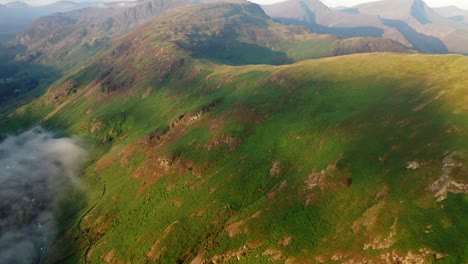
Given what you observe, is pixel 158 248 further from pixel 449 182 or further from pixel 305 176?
pixel 449 182

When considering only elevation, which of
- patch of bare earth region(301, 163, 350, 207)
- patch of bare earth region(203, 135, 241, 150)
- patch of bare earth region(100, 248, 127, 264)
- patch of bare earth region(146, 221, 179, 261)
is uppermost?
patch of bare earth region(301, 163, 350, 207)

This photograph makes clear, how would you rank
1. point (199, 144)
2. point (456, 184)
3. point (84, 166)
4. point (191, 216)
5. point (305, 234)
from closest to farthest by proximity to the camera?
point (456, 184), point (305, 234), point (191, 216), point (199, 144), point (84, 166)

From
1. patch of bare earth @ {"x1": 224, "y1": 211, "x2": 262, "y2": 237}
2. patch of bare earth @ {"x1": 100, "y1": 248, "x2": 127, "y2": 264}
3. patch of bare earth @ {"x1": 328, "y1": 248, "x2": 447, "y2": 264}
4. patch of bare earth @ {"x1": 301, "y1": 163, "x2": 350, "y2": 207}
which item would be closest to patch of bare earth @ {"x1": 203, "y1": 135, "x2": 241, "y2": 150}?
patch of bare earth @ {"x1": 301, "y1": 163, "x2": 350, "y2": 207}

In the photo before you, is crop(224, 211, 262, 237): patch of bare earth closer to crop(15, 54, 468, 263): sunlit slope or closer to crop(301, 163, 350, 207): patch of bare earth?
crop(15, 54, 468, 263): sunlit slope

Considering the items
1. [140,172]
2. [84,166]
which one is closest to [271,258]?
[140,172]

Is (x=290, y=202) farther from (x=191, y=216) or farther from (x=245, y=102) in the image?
(x=245, y=102)

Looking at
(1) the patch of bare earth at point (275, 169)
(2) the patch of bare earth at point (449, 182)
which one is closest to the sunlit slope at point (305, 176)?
(2) the patch of bare earth at point (449, 182)

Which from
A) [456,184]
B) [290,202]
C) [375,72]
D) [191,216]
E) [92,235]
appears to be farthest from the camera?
[375,72]
